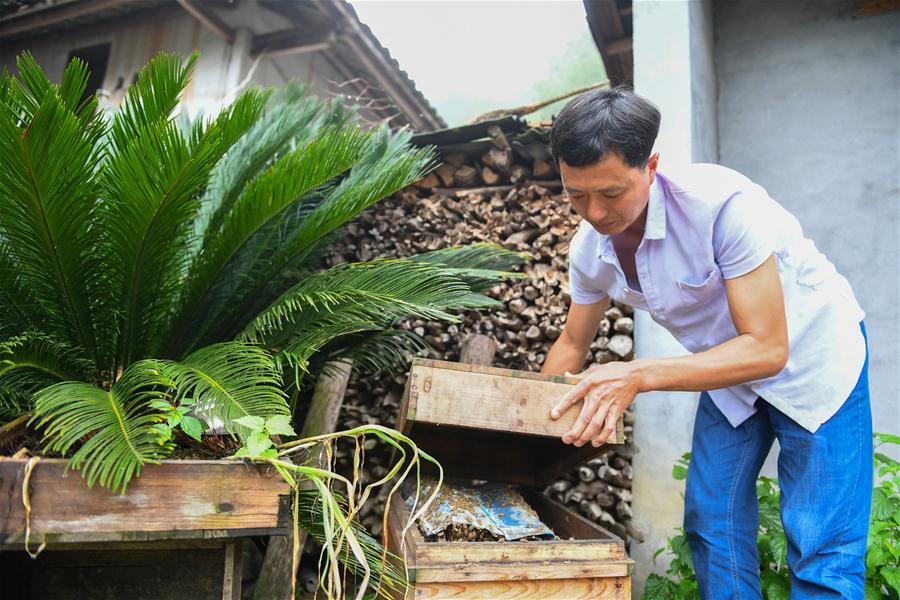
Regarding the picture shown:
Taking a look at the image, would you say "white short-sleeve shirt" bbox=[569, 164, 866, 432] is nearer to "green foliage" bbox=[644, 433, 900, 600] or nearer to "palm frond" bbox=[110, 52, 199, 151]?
"green foliage" bbox=[644, 433, 900, 600]

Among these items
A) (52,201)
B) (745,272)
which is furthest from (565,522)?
(52,201)

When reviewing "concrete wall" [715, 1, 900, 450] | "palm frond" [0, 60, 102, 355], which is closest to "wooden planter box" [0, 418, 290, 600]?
"palm frond" [0, 60, 102, 355]

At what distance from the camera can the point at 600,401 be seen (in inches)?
63.7

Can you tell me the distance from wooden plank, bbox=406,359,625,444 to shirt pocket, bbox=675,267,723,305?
45 centimetres

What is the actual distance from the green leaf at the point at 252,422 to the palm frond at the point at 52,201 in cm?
93

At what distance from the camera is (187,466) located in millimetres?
1450

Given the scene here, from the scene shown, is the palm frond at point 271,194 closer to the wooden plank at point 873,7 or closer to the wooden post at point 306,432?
the wooden post at point 306,432

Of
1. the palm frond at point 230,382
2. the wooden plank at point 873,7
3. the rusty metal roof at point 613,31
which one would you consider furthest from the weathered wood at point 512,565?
the wooden plank at point 873,7

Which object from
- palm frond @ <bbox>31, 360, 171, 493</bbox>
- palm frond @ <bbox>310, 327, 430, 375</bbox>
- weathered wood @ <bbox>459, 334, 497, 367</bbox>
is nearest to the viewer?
palm frond @ <bbox>31, 360, 171, 493</bbox>

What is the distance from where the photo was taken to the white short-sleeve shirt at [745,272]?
1.66 m

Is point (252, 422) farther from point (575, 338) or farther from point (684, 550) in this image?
point (684, 550)

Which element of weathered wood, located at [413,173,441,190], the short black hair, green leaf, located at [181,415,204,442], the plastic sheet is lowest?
the plastic sheet

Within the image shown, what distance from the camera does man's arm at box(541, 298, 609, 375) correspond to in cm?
213

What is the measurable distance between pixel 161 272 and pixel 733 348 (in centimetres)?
181
